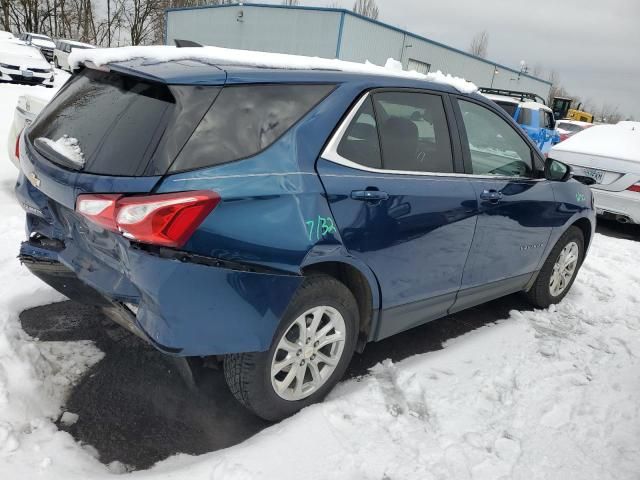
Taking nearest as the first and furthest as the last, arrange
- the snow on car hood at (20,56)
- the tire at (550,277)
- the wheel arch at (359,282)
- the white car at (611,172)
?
the wheel arch at (359,282)
the tire at (550,277)
the white car at (611,172)
the snow on car hood at (20,56)

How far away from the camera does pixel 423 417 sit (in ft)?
8.89

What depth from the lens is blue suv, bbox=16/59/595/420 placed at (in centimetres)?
206

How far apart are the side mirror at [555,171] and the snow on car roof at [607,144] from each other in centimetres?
401

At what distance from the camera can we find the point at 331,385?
110 inches

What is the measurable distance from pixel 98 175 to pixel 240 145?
0.59 metres

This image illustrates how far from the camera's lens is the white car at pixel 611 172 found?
716 centimetres

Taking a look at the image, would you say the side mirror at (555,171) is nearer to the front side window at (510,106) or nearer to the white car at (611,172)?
the white car at (611,172)

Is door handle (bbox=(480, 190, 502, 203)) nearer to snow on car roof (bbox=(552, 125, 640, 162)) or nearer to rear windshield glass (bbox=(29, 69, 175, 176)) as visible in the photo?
rear windshield glass (bbox=(29, 69, 175, 176))

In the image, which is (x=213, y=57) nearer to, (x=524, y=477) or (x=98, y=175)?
(x=98, y=175)

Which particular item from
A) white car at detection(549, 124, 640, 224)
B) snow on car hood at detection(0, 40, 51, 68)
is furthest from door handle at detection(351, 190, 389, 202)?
snow on car hood at detection(0, 40, 51, 68)

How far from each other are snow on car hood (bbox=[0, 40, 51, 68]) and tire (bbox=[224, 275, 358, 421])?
16.5 metres

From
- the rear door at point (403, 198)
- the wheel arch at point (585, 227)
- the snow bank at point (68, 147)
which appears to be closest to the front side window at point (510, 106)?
the wheel arch at point (585, 227)

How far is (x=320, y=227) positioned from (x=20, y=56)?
16.9 metres

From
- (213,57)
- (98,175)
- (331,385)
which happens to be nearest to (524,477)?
(331,385)
